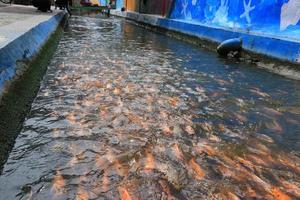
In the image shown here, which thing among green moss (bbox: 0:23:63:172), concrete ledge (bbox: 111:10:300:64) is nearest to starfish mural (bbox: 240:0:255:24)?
concrete ledge (bbox: 111:10:300:64)

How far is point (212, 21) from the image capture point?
16078 mm

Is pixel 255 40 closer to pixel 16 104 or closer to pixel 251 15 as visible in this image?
pixel 251 15

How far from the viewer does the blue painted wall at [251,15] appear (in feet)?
35.0

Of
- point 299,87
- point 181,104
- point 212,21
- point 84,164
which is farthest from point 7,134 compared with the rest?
point 212,21

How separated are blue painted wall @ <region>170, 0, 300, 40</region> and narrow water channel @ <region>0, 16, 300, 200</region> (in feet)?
9.43

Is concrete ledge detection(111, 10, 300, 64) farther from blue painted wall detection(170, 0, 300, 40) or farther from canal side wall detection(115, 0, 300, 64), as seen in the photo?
blue painted wall detection(170, 0, 300, 40)

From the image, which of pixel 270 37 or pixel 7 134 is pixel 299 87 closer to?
pixel 270 37

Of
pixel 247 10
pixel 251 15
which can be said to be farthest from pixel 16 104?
pixel 247 10

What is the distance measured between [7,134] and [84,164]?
1.06 metres

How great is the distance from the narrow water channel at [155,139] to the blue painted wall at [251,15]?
2.88 metres

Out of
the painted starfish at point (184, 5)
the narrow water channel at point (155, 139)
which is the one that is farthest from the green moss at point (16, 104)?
the painted starfish at point (184, 5)

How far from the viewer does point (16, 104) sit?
510 centimetres

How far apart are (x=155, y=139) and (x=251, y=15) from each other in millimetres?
9480

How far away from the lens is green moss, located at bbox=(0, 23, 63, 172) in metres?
4.20
